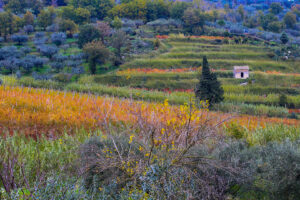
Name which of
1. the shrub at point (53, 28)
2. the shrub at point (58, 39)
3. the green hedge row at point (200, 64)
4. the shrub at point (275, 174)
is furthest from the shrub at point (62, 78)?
the shrub at point (275, 174)

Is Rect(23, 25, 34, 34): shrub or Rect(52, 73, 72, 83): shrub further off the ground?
Rect(23, 25, 34, 34): shrub

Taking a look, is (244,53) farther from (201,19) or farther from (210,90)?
(210,90)

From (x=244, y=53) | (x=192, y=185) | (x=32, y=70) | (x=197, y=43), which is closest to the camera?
(x=192, y=185)

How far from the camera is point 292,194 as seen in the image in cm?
388

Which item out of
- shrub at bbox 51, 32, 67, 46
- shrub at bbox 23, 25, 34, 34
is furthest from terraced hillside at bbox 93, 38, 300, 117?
shrub at bbox 23, 25, 34, 34

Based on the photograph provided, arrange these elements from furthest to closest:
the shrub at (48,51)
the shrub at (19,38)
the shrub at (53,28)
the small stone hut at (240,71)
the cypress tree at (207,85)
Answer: the shrub at (53,28) < the shrub at (19,38) < the shrub at (48,51) < the small stone hut at (240,71) < the cypress tree at (207,85)

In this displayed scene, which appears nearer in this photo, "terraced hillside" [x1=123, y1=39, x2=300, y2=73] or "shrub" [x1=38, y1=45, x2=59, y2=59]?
"terraced hillside" [x1=123, y1=39, x2=300, y2=73]

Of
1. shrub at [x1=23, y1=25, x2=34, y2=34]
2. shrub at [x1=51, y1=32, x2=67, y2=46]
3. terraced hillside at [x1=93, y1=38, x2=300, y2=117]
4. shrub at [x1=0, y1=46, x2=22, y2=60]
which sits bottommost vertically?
terraced hillside at [x1=93, y1=38, x2=300, y2=117]

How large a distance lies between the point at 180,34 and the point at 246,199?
33.2 metres

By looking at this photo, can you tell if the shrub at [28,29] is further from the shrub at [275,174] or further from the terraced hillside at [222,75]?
the shrub at [275,174]

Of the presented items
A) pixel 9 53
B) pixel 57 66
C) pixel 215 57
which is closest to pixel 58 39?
pixel 9 53

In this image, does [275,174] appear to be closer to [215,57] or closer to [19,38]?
[215,57]

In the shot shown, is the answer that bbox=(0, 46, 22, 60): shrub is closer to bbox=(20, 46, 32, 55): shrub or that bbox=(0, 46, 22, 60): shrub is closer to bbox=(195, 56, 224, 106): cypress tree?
bbox=(20, 46, 32, 55): shrub

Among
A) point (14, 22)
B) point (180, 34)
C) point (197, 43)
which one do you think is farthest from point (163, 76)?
point (14, 22)
